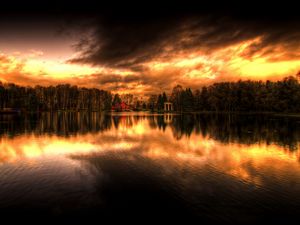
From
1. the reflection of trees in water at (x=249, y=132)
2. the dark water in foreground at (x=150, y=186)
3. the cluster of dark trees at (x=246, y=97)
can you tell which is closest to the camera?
the dark water in foreground at (x=150, y=186)

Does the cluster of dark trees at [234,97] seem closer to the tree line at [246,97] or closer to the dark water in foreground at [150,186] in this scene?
the tree line at [246,97]

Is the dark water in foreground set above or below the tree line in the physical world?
below

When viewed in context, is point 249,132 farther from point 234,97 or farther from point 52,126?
point 234,97

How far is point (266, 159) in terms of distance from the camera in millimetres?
24516

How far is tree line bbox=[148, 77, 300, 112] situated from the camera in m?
119

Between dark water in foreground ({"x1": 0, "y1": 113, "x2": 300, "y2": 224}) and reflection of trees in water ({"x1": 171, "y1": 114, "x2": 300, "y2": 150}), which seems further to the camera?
reflection of trees in water ({"x1": 171, "y1": 114, "x2": 300, "y2": 150})

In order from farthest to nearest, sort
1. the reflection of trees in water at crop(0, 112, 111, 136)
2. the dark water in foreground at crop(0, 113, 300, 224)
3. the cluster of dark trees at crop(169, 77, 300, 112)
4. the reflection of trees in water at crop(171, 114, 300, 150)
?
the cluster of dark trees at crop(169, 77, 300, 112)
the reflection of trees in water at crop(0, 112, 111, 136)
the reflection of trees in water at crop(171, 114, 300, 150)
the dark water in foreground at crop(0, 113, 300, 224)

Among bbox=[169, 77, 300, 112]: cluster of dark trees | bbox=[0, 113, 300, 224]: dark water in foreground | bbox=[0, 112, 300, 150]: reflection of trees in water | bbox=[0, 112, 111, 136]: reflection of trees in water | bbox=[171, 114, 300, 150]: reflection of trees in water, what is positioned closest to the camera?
bbox=[0, 113, 300, 224]: dark water in foreground

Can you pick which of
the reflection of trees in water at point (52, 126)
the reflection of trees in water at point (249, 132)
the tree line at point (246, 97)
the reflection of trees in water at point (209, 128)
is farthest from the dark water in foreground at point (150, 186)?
the tree line at point (246, 97)

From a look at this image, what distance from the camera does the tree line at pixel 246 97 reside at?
119 meters

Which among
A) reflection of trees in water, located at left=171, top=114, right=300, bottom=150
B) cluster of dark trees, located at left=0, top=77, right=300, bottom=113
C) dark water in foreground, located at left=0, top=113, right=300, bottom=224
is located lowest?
dark water in foreground, located at left=0, top=113, right=300, bottom=224

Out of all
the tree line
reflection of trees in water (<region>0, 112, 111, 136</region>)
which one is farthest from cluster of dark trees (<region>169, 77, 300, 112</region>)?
reflection of trees in water (<region>0, 112, 111, 136</region>)

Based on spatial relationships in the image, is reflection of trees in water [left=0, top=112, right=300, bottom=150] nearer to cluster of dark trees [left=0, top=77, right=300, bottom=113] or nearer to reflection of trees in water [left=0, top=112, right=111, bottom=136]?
reflection of trees in water [left=0, top=112, right=111, bottom=136]

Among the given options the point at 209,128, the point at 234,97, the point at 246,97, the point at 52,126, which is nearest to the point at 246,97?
the point at 246,97
